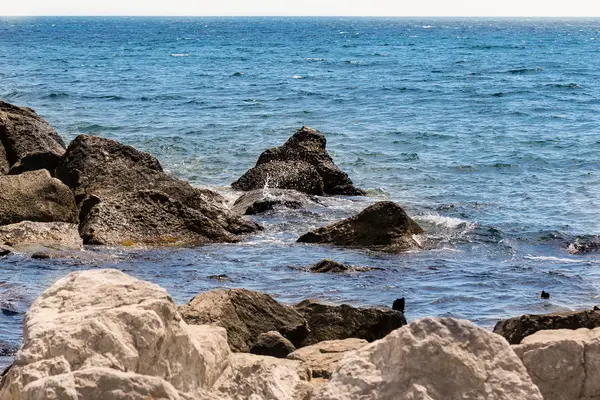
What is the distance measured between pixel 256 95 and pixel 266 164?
2367 centimetres

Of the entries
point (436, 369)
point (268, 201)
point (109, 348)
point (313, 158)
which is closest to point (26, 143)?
point (268, 201)

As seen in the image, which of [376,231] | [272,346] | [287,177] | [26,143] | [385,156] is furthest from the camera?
[385,156]

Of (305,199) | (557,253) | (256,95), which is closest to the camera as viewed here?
(557,253)

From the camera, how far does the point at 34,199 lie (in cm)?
1528

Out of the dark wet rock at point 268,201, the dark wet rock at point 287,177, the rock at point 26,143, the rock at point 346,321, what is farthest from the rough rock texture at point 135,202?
the rock at point 346,321

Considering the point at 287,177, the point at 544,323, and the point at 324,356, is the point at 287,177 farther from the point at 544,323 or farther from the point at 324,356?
the point at 324,356

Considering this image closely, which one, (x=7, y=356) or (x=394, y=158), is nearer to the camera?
(x=7, y=356)

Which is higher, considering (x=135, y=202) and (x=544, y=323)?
(x=544, y=323)

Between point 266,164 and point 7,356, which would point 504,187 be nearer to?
point 266,164

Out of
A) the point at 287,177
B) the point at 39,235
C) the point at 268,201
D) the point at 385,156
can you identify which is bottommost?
the point at 385,156

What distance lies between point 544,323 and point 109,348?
4.67 metres

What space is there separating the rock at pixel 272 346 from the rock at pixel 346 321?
106 cm

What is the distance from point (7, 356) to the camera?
9.76 m

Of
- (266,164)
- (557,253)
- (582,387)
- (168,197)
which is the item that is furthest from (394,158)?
(582,387)
